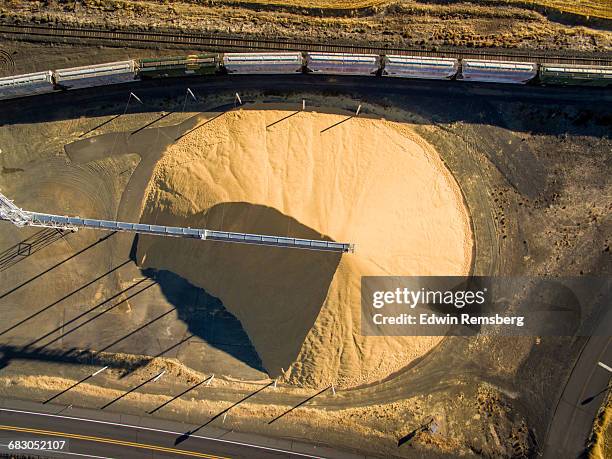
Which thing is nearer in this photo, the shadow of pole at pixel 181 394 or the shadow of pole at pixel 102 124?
the shadow of pole at pixel 181 394

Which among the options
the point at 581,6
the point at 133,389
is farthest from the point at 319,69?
the point at 133,389

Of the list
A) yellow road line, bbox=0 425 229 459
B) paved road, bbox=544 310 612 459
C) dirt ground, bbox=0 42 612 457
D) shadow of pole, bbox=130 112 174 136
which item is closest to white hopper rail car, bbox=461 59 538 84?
dirt ground, bbox=0 42 612 457

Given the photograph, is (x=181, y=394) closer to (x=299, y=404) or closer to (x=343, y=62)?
(x=299, y=404)

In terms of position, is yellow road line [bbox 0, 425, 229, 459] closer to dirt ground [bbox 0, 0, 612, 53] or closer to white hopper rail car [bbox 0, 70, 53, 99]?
white hopper rail car [bbox 0, 70, 53, 99]

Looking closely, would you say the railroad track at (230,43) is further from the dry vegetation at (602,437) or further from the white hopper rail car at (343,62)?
the dry vegetation at (602,437)

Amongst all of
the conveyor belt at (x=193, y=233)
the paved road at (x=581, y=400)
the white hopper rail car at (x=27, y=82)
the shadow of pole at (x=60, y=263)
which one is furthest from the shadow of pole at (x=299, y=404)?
the white hopper rail car at (x=27, y=82)

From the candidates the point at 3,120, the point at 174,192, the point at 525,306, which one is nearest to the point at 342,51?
the point at 174,192
